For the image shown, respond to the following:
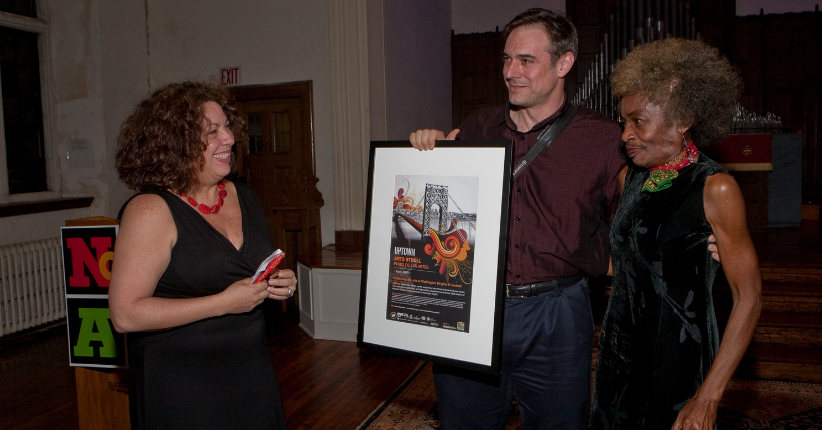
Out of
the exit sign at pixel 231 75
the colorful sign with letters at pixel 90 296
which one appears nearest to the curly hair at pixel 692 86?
the colorful sign with letters at pixel 90 296

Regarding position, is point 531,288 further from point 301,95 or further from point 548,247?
point 301,95

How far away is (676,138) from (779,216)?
6215 mm

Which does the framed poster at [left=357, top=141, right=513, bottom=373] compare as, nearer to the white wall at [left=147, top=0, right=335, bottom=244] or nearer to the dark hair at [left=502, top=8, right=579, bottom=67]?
the dark hair at [left=502, top=8, right=579, bottom=67]

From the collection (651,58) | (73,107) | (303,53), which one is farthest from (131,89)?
(651,58)

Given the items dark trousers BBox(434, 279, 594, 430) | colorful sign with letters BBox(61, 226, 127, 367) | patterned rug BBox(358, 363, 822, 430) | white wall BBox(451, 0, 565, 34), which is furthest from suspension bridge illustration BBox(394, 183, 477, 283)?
white wall BBox(451, 0, 565, 34)

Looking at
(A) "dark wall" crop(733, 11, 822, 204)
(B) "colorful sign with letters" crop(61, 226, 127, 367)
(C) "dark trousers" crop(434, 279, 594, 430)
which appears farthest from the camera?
(A) "dark wall" crop(733, 11, 822, 204)

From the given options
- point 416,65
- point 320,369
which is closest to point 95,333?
point 320,369

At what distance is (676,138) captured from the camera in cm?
168

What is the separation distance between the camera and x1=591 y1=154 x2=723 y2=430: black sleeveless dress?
162cm

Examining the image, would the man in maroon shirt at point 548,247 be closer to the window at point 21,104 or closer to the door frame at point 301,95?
the door frame at point 301,95

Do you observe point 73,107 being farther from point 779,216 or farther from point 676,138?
point 779,216

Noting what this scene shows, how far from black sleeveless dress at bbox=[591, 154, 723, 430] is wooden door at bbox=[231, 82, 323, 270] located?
4310 mm

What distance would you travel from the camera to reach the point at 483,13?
8133mm

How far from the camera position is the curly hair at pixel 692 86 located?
1.63 m
